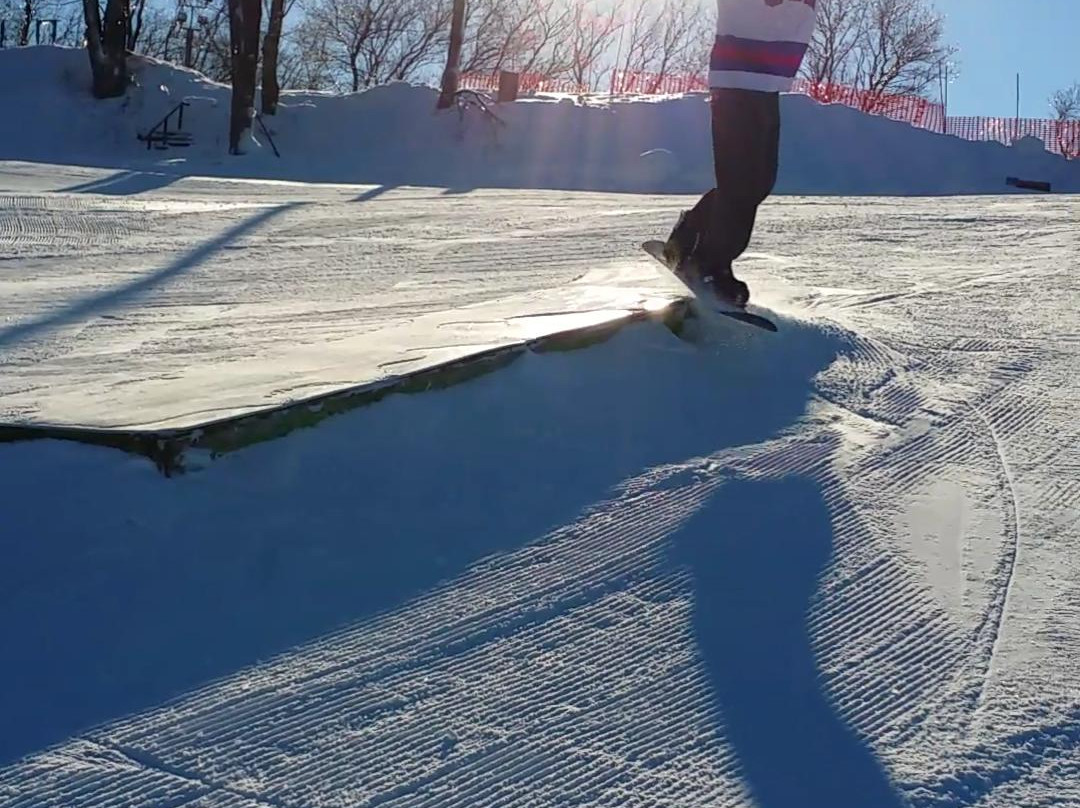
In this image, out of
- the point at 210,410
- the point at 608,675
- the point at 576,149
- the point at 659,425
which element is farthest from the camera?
the point at 576,149

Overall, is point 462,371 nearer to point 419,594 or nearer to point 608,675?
point 419,594

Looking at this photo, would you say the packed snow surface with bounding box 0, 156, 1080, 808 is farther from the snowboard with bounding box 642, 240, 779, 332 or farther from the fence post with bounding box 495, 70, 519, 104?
the fence post with bounding box 495, 70, 519, 104

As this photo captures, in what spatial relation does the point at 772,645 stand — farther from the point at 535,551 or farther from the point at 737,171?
the point at 737,171

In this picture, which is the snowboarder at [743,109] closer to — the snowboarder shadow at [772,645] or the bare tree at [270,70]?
the snowboarder shadow at [772,645]

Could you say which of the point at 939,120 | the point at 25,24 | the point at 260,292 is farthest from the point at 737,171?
the point at 25,24

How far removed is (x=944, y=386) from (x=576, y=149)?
17218mm

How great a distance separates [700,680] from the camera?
1.94 metres

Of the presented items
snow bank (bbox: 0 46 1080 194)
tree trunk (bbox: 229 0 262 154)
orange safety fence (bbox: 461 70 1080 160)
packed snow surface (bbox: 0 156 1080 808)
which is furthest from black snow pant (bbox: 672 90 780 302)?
orange safety fence (bbox: 461 70 1080 160)

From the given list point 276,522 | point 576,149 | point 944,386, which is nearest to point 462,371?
point 276,522

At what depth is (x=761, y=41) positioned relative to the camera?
13.4ft

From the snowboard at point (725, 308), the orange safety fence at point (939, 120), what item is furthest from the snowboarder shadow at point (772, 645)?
the orange safety fence at point (939, 120)

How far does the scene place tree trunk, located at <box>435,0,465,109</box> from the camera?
2116cm

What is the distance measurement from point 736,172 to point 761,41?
0.45 meters

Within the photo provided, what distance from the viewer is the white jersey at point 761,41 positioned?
4.09m
